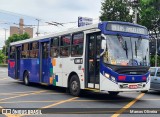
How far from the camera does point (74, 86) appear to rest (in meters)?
15.2

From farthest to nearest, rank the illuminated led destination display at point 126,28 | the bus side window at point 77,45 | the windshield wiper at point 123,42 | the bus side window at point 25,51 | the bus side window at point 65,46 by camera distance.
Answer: the bus side window at point 25,51 < the bus side window at point 65,46 < the bus side window at point 77,45 < the illuminated led destination display at point 126,28 < the windshield wiper at point 123,42

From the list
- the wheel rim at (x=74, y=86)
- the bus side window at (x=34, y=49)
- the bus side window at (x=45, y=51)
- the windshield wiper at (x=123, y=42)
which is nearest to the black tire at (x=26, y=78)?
the bus side window at (x=34, y=49)

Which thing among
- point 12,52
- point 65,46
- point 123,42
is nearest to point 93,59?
point 123,42

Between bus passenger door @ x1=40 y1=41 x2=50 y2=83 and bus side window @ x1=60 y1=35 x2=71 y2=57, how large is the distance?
1.79m

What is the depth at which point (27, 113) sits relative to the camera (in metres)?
10.5

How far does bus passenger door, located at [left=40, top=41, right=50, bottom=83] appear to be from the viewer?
18.2 metres

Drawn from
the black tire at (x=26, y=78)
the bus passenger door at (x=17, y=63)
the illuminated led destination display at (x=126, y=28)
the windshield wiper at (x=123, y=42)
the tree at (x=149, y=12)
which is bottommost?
the black tire at (x=26, y=78)

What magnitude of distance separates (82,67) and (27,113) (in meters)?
4.58

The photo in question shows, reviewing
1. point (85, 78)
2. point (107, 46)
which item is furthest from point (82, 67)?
point (107, 46)

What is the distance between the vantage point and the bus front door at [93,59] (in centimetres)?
1380

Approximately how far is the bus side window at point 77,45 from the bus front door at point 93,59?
501mm

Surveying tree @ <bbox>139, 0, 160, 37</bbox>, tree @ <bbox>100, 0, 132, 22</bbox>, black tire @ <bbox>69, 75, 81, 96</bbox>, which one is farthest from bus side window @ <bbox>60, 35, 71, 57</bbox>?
tree @ <bbox>139, 0, 160, 37</bbox>

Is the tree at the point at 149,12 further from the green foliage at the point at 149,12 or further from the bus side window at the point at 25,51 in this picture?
the bus side window at the point at 25,51

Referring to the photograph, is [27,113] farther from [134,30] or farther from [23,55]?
[23,55]
